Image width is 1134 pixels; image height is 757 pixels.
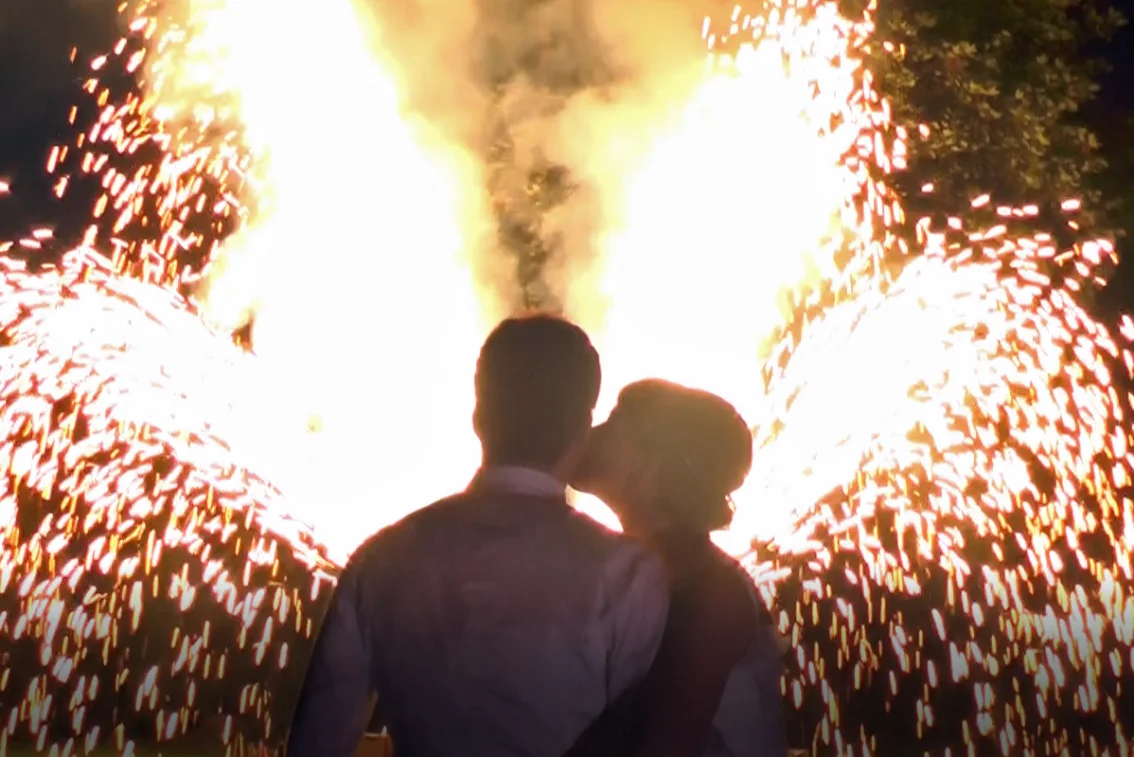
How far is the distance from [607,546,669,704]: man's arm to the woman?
3 centimetres

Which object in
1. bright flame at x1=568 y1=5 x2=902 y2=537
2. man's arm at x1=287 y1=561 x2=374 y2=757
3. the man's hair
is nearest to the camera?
man's arm at x1=287 y1=561 x2=374 y2=757

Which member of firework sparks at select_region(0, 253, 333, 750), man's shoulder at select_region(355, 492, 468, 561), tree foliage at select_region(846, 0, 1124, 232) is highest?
tree foliage at select_region(846, 0, 1124, 232)

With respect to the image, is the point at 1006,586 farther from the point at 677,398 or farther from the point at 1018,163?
the point at 677,398

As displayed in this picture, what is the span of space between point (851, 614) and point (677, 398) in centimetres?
1293

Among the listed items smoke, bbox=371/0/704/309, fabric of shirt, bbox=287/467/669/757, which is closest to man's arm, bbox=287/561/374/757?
fabric of shirt, bbox=287/467/669/757

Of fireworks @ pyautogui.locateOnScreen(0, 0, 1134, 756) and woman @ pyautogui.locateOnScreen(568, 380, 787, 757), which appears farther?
fireworks @ pyautogui.locateOnScreen(0, 0, 1134, 756)

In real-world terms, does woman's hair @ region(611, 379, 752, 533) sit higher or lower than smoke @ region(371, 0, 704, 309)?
lower

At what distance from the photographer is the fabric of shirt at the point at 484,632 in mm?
2963

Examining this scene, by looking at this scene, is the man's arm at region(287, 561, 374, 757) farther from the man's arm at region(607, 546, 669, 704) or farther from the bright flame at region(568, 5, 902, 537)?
the bright flame at region(568, 5, 902, 537)

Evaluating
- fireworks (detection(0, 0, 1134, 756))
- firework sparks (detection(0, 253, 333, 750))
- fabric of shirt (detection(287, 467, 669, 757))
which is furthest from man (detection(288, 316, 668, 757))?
firework sparks (detection(0, 253, 333, 750))

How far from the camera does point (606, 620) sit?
2996mm

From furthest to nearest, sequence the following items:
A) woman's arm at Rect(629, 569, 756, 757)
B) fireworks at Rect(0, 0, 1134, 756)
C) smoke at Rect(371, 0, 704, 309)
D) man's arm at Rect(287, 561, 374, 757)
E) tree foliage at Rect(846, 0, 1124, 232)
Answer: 1. tree foliage at Rect(846, 0, 1124, 232)
2. smoke at Rect(371, 0, 704, 309)
3. fireworks at Rect(0, 0, 1134, 756)
4. man's arm at Rect(287, 561, 374, 757)
5. woman's arm at Rect(629, 569, 756, 757)

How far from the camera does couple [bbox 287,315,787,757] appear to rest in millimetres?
2961

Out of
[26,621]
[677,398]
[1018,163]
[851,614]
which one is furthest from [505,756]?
[26,621]
